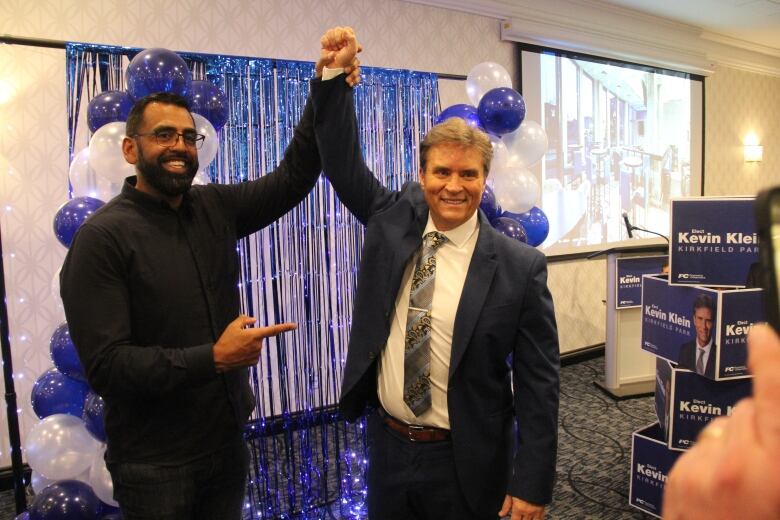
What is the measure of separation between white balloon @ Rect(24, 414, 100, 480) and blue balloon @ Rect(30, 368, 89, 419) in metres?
0.05

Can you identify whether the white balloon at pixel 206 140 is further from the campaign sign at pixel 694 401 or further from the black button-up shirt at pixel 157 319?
the campaign sign at pixel 694 401

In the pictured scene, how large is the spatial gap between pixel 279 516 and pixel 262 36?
2811 millimetres

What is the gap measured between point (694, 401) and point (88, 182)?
256 cm

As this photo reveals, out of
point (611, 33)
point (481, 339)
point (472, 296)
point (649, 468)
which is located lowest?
point (649, 468)

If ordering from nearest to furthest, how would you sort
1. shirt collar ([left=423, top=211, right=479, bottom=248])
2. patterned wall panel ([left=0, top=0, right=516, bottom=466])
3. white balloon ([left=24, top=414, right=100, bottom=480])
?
shirt collar ([left=423, top=211, right=479, bottom=248]) < white balloon ([left=24, top=414, right=100, bottom=480]) < patterned wall panel ([left=0, top=0, right=516, bottom=466])

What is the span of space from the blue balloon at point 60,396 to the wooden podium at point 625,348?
337 cm

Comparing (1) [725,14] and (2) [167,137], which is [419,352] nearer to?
(2) [167,137]

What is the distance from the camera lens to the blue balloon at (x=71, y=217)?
6.42ft

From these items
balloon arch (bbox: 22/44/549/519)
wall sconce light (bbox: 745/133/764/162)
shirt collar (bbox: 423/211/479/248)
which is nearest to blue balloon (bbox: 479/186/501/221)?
balloon arch (bbox: 22/44/549/519)

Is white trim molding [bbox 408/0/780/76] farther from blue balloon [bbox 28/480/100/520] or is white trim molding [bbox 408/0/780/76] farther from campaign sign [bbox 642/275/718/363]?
blue balloon [bbox 28/480/100/520]

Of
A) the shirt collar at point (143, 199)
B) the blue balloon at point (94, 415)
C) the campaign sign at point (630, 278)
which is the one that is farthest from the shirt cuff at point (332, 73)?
the campaign sign at point (630, 278)

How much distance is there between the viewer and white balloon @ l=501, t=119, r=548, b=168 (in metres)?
2.89

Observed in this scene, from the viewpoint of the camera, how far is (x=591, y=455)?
3273 millimetres

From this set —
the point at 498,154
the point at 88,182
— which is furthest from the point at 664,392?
the point at 88,182
